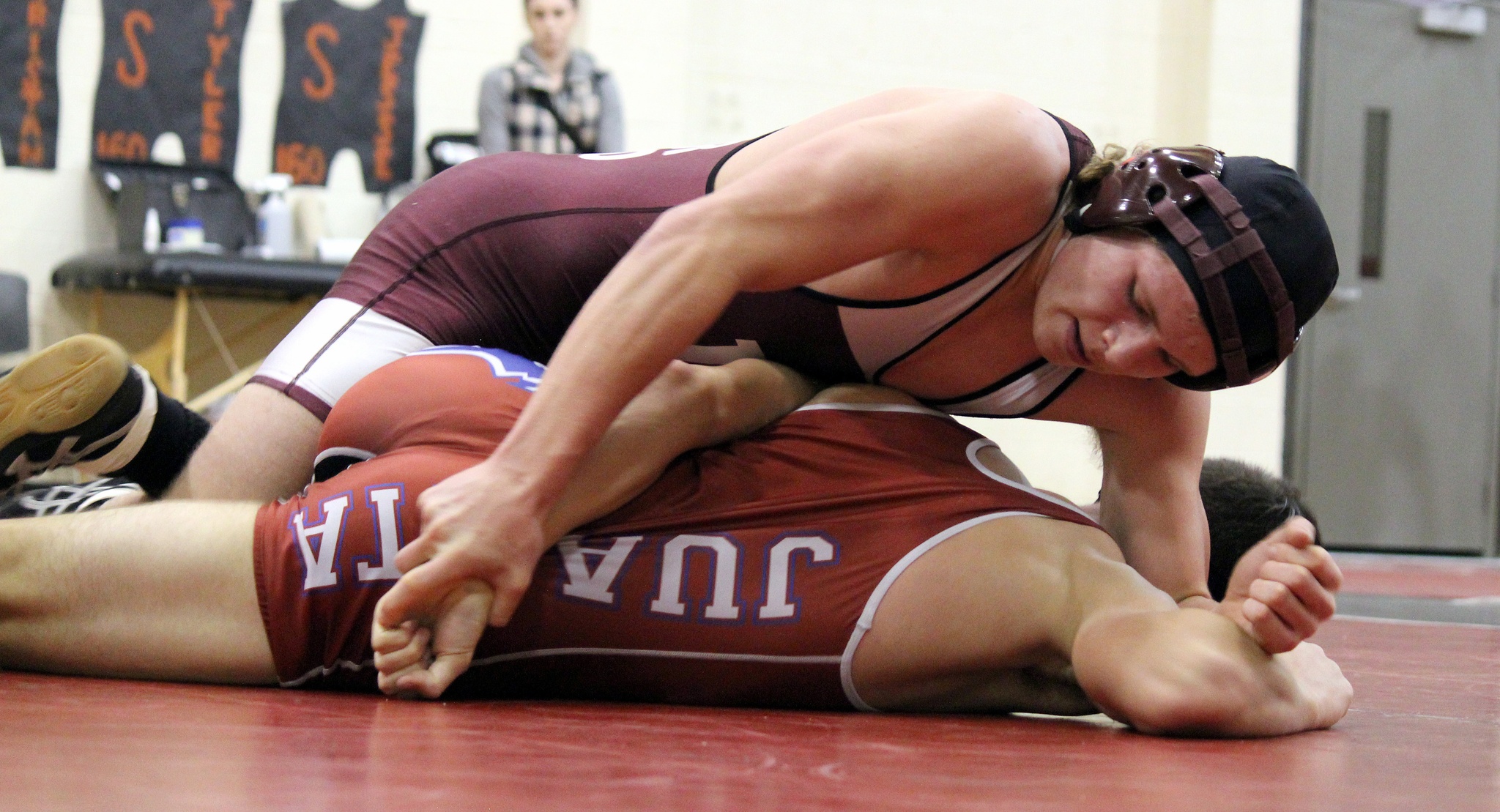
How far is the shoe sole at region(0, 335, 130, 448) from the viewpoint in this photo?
1.54m

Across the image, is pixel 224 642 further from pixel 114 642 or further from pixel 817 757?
pixel 817 757

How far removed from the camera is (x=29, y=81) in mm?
4816

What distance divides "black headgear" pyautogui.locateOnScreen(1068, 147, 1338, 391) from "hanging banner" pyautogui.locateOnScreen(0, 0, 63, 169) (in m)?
4.50

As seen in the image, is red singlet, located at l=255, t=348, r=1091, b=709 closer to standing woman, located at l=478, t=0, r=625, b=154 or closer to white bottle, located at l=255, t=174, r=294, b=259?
standing woman, located at l=478, t=0, r=625, b=154

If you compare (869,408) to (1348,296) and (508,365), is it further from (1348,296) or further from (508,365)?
(1348,296)

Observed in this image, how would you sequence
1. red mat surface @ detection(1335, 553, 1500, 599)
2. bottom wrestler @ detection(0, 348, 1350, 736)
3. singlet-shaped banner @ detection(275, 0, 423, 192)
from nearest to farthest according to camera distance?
1. bottom wrestler @ detection(0, 348, 1350, 736)
2. red mat surface @ detection(1335, 553, 1500, 599)
3. singlet-shaped banner @ detection(275, 0, 423, 192)

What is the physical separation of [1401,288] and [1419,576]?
171 centimetres

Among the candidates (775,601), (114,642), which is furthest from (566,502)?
(114,642)

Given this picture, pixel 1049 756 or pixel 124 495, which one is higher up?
pixel 124 495

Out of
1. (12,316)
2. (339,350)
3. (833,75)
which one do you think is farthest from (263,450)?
(833,75)

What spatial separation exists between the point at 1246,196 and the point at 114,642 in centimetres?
119

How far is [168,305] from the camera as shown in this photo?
4.94 meters

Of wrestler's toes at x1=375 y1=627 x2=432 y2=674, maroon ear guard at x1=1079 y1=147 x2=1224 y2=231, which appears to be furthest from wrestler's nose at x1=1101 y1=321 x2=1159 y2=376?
wrestler's toes at x1=375 y1=627 x2=432 y2=674

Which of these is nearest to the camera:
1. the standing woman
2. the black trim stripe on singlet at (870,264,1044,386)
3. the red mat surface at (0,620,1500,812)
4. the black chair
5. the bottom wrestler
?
the red mat surface at (0,620,1500,812)
